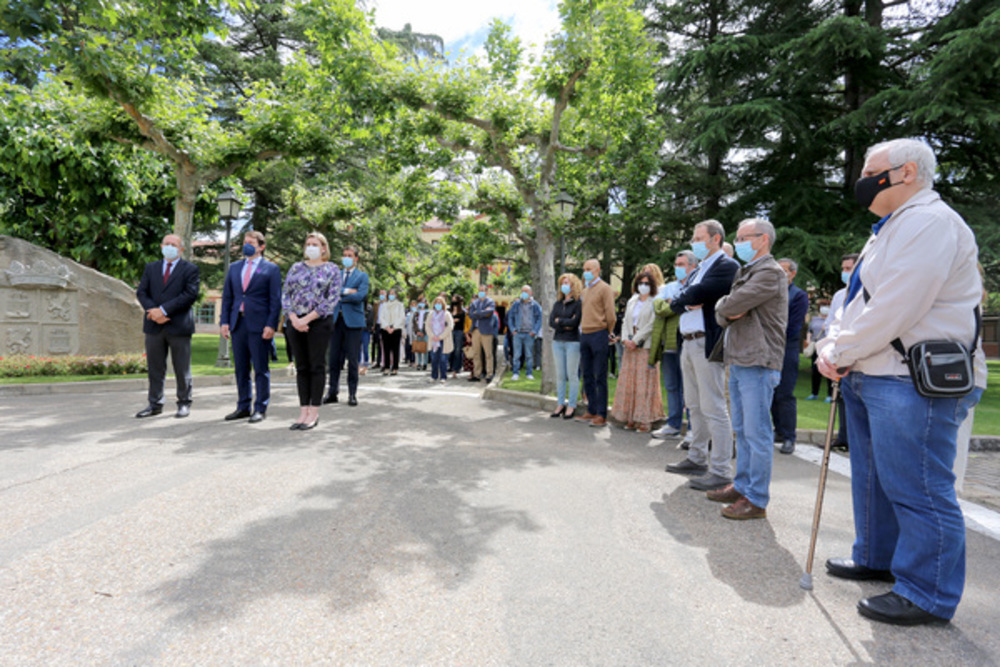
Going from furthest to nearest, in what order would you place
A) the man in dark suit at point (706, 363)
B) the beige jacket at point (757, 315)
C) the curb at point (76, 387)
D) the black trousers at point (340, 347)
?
the curb at point (76, 387) < the black trousers at point (340, 347) < the man in dark suit at point (706, 363) < the beige jacket at point (757, 315)

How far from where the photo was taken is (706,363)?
15.3ft

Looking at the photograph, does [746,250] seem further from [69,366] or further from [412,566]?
[69,366]

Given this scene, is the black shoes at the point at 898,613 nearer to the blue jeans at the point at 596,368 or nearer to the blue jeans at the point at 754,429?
the blue jeans at the point at 754,429

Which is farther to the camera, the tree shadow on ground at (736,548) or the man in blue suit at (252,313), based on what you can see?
the man in blue suit at (252,313)

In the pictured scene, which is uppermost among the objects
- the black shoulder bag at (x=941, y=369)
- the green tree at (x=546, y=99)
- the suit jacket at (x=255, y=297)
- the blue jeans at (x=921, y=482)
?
the green tree at (x=546, y=99)

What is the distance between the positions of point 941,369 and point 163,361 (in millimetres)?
7446

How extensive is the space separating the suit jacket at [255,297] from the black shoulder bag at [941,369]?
5946mm

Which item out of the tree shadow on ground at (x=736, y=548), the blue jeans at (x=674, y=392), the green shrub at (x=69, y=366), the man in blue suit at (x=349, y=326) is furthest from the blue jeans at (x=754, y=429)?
the green shrub at (x=69, y=366)

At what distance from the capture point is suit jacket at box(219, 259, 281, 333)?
21.2 feet

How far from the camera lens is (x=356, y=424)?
6570mm

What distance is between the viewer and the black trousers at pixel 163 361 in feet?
22.0

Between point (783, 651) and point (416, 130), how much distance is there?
11.5 metres

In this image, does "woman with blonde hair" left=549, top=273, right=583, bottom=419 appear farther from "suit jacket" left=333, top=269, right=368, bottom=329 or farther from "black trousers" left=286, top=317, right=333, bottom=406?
"black trousers" left=286, top=317, right=333, bottom=406

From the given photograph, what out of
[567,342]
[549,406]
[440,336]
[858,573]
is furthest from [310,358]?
[440,336]
